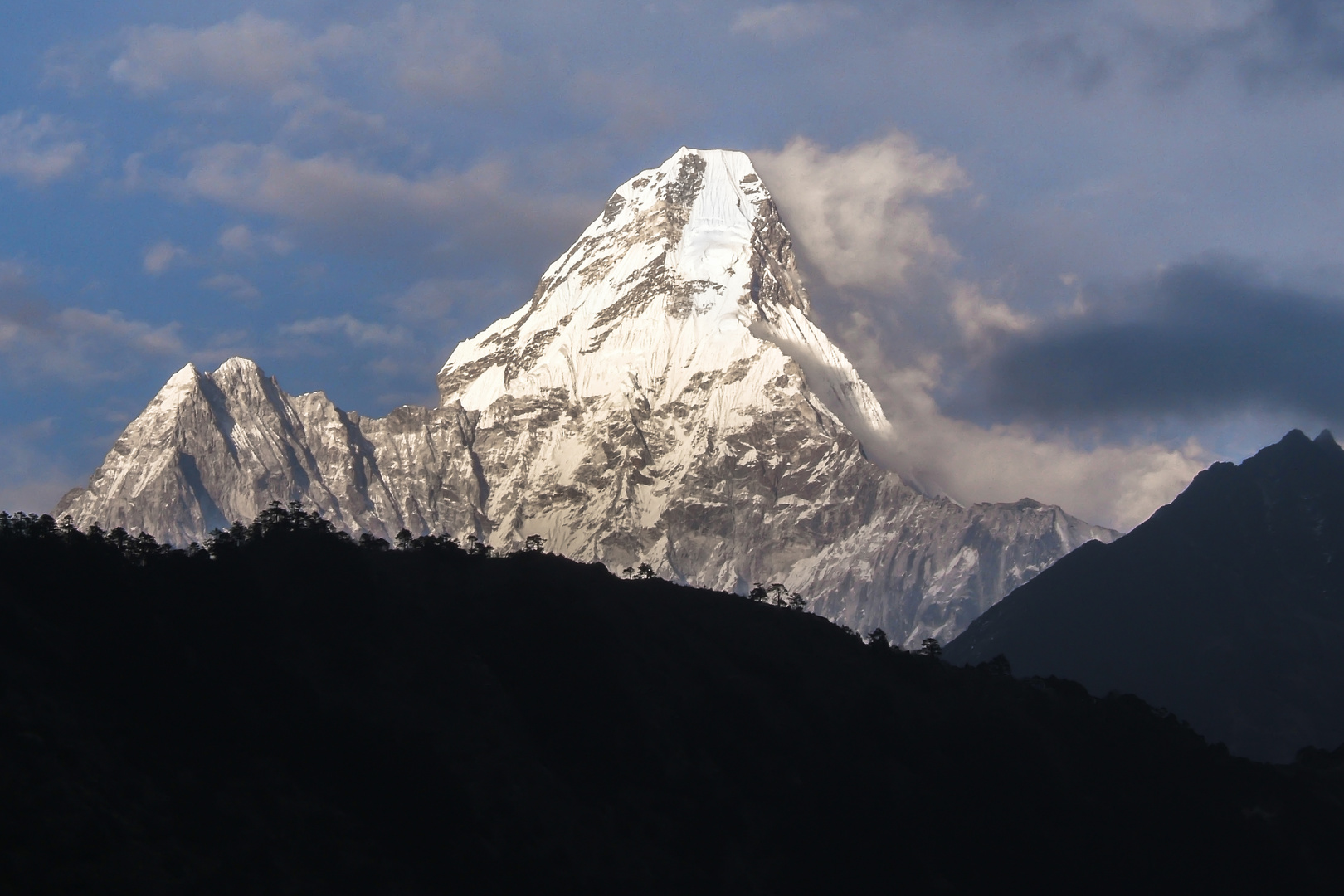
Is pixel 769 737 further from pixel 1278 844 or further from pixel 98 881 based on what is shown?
pixel 98 881

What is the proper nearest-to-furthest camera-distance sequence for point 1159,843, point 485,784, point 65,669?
point 65,669 < point 485,784 < point 1159,843

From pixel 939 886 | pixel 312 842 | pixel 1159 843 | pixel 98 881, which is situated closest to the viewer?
pixel 98 881

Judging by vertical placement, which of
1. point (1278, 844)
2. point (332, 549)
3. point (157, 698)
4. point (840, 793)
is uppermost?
point (332, 549)

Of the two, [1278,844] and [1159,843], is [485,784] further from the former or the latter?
[1278,844]

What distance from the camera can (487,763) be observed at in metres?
157

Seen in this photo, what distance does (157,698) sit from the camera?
144 meters

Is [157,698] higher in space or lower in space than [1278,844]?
higher

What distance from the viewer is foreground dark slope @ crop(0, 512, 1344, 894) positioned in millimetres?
128500

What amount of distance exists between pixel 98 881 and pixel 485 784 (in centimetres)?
5154

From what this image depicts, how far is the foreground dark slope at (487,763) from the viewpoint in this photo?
128 metres

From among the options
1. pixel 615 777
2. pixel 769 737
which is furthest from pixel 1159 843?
pixel 615 777

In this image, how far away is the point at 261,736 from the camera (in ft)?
476

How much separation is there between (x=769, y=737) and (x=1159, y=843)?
42.5 metres

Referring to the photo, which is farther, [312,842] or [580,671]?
[580,671]
